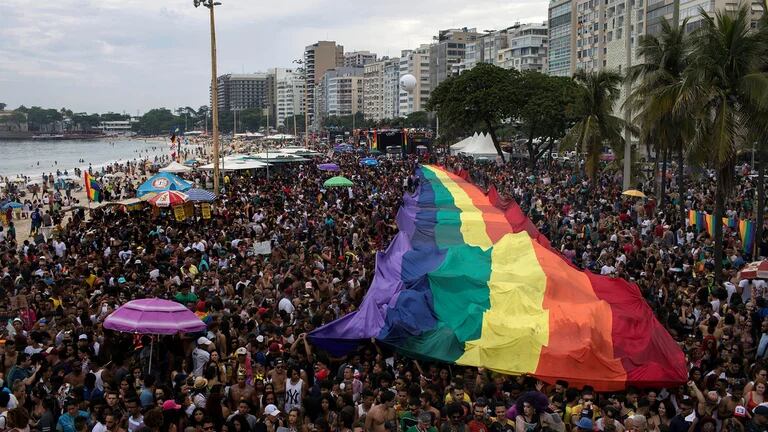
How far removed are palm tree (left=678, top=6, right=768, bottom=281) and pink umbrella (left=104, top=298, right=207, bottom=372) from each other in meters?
11.0

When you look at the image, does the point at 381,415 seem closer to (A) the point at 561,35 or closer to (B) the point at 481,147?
(B) the point at 481,147

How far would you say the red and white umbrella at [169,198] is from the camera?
75.9 feet

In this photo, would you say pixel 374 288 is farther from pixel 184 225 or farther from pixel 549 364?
pixel 184 225

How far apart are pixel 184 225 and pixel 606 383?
16742mm

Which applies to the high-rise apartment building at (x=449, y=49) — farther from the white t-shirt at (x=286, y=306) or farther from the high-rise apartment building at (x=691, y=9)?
the white t-shirt at (x=286, y=306)

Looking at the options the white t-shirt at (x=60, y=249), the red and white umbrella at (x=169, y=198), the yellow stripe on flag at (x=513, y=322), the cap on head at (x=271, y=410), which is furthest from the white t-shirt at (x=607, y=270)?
the white t-shirt at (x=60, y=249)

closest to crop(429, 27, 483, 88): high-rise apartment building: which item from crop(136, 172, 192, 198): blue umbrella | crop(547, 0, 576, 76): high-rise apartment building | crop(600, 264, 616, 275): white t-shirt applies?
crop(547, 0, 576, 76): high-rise apartment building

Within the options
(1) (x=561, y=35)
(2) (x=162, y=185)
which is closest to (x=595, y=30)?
(1) (x=561, y=35)

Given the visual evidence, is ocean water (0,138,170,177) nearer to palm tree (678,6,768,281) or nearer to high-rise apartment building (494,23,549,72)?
high-rise apartment building (494,23,549,72)

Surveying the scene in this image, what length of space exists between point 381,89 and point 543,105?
144705 millimetres

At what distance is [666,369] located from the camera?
34.5 feet

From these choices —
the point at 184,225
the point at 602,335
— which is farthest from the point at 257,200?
the point at 602,335

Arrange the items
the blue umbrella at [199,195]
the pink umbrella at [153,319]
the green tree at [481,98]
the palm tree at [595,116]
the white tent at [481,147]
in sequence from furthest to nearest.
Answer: the white tent at [481,147] → the green tree at [481,98] → the palm tree at [595,116] → the blue umbrella at [199,195] → the pink umbrella at [153,319]

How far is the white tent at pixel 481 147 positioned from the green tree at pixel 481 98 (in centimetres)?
55
